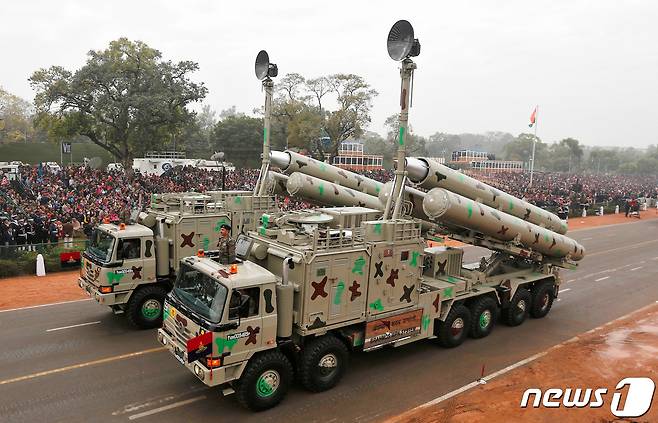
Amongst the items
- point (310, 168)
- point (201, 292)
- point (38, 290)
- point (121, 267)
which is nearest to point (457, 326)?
point (201, 292)

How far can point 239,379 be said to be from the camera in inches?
310

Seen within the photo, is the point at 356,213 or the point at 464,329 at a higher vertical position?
the point at 356,213

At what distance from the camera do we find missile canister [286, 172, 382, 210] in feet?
45.1

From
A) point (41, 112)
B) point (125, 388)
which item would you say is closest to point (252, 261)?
point (125, 388)

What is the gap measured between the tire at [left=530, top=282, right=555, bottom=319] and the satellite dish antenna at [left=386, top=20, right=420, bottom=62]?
756 centimetres

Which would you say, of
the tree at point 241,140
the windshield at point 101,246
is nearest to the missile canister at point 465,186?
the windshield at point 101,246

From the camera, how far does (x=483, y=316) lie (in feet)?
38.5

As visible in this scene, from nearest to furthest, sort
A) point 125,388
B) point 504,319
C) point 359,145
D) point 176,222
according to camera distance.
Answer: point 125,388 < point 176,222 < point 504,319 < point 359,145

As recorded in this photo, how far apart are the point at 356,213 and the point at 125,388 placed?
551cm

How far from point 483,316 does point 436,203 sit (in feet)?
10.9

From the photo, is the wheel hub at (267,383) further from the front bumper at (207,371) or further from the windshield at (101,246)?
the windshield at (101,246)

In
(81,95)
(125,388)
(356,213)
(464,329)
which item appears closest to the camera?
(125,388)

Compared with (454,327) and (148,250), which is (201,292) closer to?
(148,250)

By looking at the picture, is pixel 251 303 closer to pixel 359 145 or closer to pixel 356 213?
pixel 356 213
